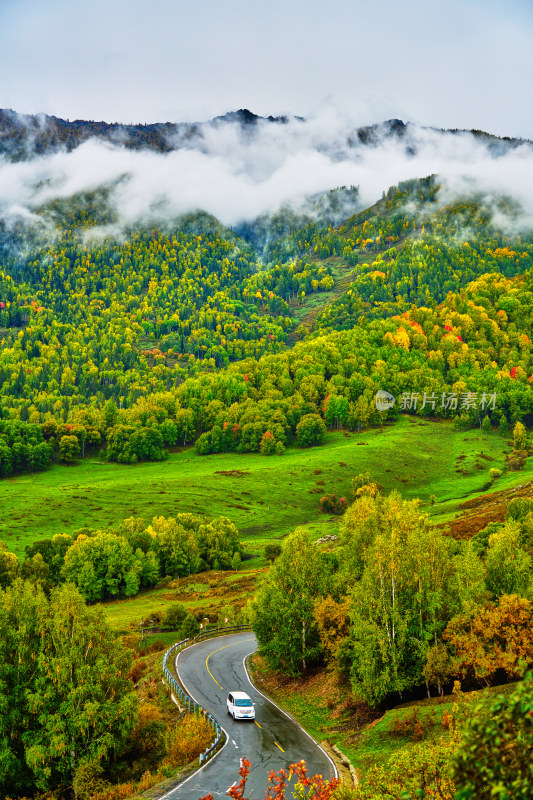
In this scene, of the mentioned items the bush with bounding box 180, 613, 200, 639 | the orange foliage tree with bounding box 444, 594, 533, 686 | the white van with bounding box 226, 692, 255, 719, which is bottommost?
the bush with bounding box 180, 613, 200, 639

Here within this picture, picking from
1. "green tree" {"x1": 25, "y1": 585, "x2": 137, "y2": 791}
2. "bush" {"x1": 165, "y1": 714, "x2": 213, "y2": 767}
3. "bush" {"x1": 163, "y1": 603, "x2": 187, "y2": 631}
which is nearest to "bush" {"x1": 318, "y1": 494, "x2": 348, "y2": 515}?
"bush" {"x1": 163, "y1": 603, "x2": 187, "y2": 631}

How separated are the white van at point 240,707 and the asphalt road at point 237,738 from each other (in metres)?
0.49

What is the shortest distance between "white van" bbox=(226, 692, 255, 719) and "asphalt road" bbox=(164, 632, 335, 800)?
49 centimetres

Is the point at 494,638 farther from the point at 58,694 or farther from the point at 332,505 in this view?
the point at 332,505

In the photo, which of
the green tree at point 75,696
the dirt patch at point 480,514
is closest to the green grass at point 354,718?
the green tree at point 75,696

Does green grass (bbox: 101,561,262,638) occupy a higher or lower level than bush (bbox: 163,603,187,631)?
lower

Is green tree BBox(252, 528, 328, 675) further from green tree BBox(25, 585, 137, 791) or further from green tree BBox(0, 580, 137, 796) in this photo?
green tree BBox(0, 580, 137, 796)

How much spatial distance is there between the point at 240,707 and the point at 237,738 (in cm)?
438

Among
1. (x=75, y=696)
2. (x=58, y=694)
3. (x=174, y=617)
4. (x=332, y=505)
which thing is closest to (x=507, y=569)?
(x=75, y=696)

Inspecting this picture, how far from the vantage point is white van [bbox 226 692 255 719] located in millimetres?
46094

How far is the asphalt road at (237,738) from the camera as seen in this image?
1319 inches

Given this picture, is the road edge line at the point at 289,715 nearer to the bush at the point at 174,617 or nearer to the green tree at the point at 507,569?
the green tree at the point at 507,569

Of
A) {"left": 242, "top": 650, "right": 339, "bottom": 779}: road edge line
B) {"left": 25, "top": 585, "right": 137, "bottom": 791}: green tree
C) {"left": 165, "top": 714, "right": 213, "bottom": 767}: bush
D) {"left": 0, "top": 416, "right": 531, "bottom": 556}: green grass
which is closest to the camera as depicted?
{"left": 242, "top": 650, "right": 339, "bottom": 779}: road edge line

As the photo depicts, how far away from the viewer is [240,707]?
152 feet
